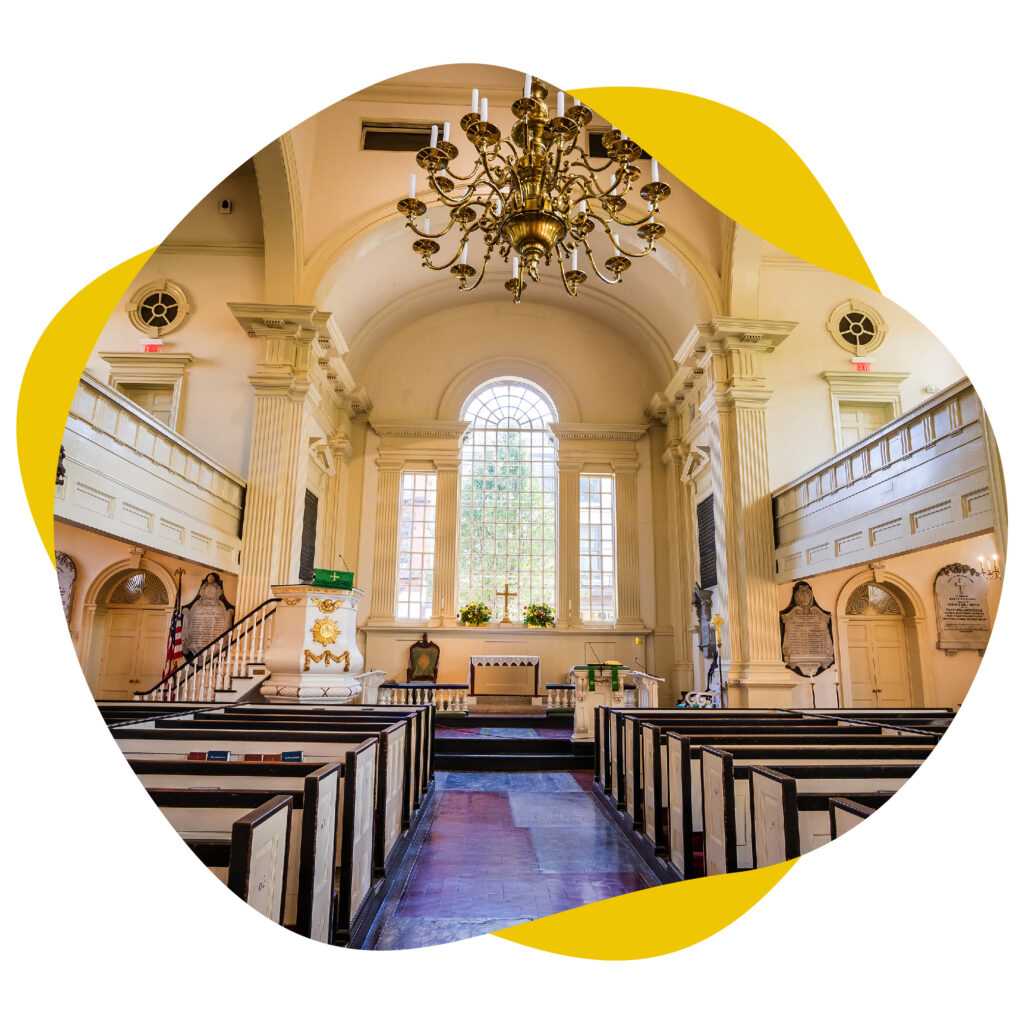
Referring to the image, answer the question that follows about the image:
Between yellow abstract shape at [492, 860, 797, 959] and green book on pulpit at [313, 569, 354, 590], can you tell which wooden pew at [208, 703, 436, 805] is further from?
yellow abstract shape at [492, 860, 797, 959]

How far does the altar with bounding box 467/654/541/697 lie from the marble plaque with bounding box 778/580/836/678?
4073 millimetres

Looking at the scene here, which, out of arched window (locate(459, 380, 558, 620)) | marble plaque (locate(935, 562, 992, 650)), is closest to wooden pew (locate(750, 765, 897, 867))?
marble plaque (locate(935, 562, 992, 650))

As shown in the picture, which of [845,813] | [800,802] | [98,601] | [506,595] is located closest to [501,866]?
[800,802]

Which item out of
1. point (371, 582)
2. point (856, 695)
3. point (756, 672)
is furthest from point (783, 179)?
point (371, 582)

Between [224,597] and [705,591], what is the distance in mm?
7220

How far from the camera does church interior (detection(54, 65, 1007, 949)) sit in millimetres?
3596

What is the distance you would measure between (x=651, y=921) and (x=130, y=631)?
993 cm

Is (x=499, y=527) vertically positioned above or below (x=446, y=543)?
above

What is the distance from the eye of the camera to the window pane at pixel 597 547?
1285 centimetres

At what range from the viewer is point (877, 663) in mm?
9914

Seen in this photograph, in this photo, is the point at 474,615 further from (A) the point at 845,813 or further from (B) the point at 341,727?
(A) the point at 845,813

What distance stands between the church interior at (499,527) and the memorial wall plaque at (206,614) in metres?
0.04

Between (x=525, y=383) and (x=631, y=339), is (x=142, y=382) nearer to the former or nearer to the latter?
(x=525, y=383)

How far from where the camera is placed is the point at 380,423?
42.3ft
